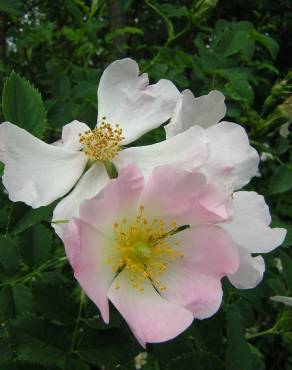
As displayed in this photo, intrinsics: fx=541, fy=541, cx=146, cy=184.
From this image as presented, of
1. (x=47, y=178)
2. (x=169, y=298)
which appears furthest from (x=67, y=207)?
(x=169, y=298)

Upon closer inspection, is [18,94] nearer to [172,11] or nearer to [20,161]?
[20,161]

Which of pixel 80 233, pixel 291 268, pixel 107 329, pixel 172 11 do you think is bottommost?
pixel 291 268

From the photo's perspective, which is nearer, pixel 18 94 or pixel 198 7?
pixel 18 94

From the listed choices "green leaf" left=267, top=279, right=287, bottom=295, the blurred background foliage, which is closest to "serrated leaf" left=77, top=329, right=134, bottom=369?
the blurred background foliage

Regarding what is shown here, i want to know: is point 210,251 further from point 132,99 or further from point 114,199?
point 132,99

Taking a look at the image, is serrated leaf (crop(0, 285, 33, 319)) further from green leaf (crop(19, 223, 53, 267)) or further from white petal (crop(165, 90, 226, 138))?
white petal (crop(165, 90, 226, 138))

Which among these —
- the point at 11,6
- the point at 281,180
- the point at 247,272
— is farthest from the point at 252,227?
the point at 11,6
